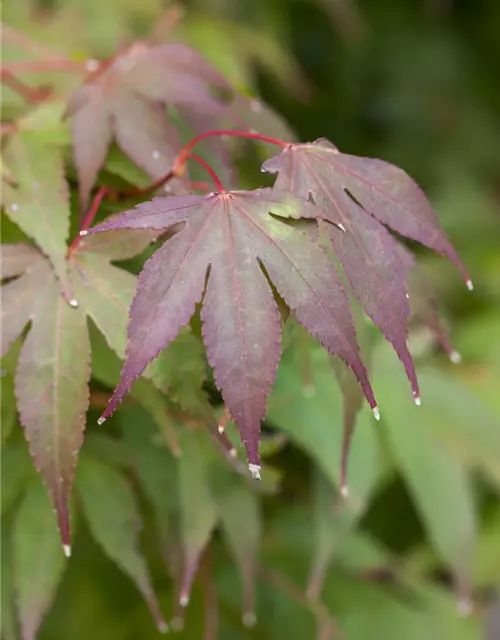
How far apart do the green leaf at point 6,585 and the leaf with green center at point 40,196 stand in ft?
0.78

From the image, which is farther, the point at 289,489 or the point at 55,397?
the point at 289,489

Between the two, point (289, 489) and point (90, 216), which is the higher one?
point (90, 216)

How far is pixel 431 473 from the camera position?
80 cm

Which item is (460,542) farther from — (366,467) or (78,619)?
(78,619)

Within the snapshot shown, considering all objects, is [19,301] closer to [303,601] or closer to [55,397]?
[55,397]

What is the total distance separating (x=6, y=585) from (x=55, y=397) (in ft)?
0.71

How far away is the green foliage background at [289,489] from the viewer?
61cm

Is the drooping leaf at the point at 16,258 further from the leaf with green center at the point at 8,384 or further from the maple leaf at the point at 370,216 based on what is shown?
the maple leaf at the point at 370,216

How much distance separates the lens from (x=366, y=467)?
2.43ft

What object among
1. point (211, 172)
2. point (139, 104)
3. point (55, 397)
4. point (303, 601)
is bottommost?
point (303, 601)

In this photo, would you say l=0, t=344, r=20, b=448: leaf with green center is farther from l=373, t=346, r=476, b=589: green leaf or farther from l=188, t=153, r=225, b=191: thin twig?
l=373, t=346, r=476, b=589: green leaf

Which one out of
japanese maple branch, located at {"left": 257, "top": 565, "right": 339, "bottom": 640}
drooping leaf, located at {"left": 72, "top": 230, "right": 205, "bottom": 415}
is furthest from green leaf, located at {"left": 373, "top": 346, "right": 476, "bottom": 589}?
drooping leaf, located at {"left": 72, "top": 230, "right": 205, "bottom": 415}

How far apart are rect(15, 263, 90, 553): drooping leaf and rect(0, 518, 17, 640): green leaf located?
150mm

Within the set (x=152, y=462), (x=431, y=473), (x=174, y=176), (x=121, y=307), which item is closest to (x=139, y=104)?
(x=174, y=176)
